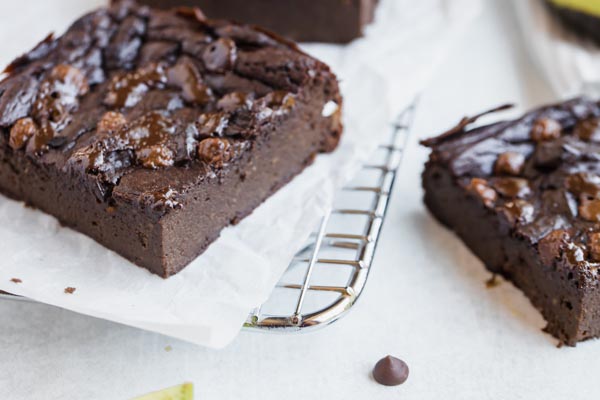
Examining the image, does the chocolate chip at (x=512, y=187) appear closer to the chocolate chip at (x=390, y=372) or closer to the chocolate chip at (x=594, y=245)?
the chocolate chip at (x=594, y=245)

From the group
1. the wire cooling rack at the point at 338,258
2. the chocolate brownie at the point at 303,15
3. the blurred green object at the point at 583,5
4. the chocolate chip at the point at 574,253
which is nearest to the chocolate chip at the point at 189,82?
the wire cooling rack at the point at 338,258

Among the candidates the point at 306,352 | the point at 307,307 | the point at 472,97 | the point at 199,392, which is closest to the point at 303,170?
the point at 307,307

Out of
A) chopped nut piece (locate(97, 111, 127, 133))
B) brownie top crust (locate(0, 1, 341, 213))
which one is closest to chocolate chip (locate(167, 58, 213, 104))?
brownie top crust (locate(0, 1, 341, 213))

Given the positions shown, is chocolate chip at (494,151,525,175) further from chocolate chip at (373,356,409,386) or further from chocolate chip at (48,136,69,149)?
chocolate chip at (48,136,69,149)

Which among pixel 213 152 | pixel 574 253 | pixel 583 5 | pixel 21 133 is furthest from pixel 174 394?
pixel 583 5

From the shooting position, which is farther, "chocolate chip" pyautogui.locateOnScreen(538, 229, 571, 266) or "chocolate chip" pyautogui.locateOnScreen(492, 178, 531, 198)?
"chocolate chip" pyautogui.locateOnScreen(492, 178, 531, 198)

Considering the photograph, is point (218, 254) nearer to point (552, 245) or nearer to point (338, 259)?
point (338, 259)

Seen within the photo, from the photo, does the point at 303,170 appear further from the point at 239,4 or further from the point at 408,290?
the point at 239,4
